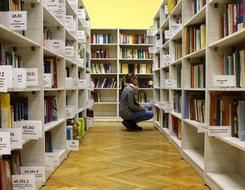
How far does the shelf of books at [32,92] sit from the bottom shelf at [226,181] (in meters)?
1.30

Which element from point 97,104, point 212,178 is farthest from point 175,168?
point 97,104

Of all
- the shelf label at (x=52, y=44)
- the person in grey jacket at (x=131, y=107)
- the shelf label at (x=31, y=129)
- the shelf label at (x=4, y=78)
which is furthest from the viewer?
the person in grey jacket at (x=131, y=107)

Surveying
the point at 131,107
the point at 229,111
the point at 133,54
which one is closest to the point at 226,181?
the point at 229,111

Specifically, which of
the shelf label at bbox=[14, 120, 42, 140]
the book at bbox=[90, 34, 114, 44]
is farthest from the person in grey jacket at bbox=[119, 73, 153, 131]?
the shelf label at bbox=[14, 120, 42, 140]

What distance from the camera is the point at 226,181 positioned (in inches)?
92.1

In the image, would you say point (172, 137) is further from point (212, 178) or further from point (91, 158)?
point (212, 178)

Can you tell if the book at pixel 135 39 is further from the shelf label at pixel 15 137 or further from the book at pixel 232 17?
the shelf label at pixel 15 137

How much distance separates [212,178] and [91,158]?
1.52 metres

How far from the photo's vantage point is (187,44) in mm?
3562

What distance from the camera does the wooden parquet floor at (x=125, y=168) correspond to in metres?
2.55

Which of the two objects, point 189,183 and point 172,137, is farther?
point 172,137

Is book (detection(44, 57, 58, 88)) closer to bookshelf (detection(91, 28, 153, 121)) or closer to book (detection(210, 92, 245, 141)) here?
book (detection(210, 92, 245, 141))

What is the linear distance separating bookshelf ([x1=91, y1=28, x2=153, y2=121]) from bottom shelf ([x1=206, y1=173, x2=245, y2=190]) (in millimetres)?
4777

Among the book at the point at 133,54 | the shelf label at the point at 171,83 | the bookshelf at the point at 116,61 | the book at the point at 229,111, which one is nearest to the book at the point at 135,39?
the bookshelf at the point at 116,61
